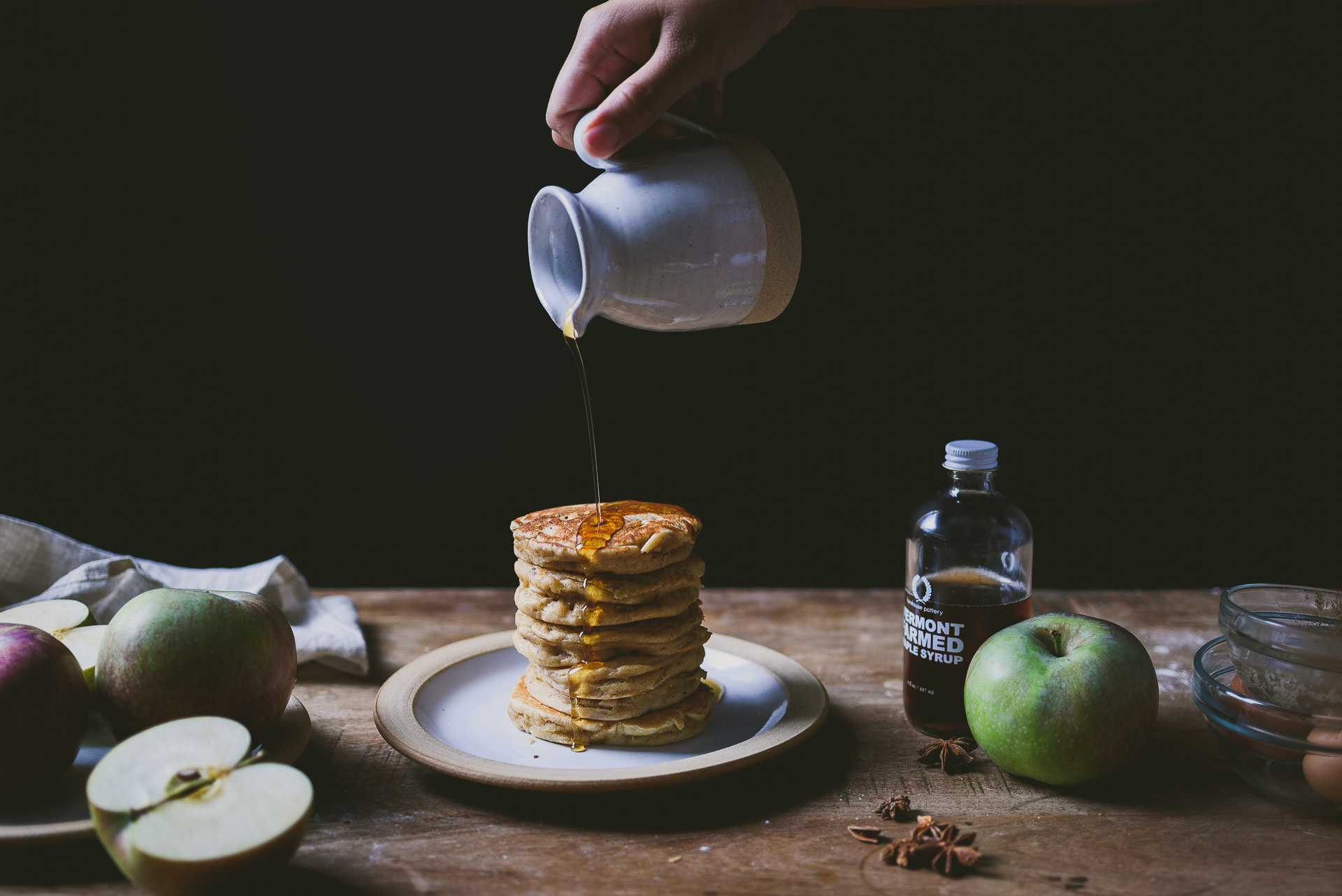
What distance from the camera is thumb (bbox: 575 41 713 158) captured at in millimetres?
1503

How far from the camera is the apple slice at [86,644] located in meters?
1.46

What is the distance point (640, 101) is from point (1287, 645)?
1.13 m

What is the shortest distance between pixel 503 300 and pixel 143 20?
1.02 metres

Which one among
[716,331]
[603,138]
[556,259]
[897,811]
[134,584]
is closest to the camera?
[897,811]

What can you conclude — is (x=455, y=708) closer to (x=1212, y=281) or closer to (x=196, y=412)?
(x=196, y=412)

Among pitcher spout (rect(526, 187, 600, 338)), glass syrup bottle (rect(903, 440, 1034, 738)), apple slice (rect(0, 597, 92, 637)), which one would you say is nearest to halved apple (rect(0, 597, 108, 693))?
apple slice (rect(0, 597, 92, 637))

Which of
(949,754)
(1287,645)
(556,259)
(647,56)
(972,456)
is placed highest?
(647,56)

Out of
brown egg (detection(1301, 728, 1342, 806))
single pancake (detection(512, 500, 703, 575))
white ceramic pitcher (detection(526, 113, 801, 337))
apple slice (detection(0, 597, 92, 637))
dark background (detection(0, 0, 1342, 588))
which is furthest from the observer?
dark background (detection(0, 0, 1342, 588))

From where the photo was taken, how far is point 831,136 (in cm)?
247

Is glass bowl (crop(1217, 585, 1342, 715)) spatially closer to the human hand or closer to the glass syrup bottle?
the glass syrup bottle

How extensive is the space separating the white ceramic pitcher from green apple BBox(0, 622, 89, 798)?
0.79m

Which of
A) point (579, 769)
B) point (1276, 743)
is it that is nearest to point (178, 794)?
point (579, 769)

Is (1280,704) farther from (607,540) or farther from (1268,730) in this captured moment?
(607,540)

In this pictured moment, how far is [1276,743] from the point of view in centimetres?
136
